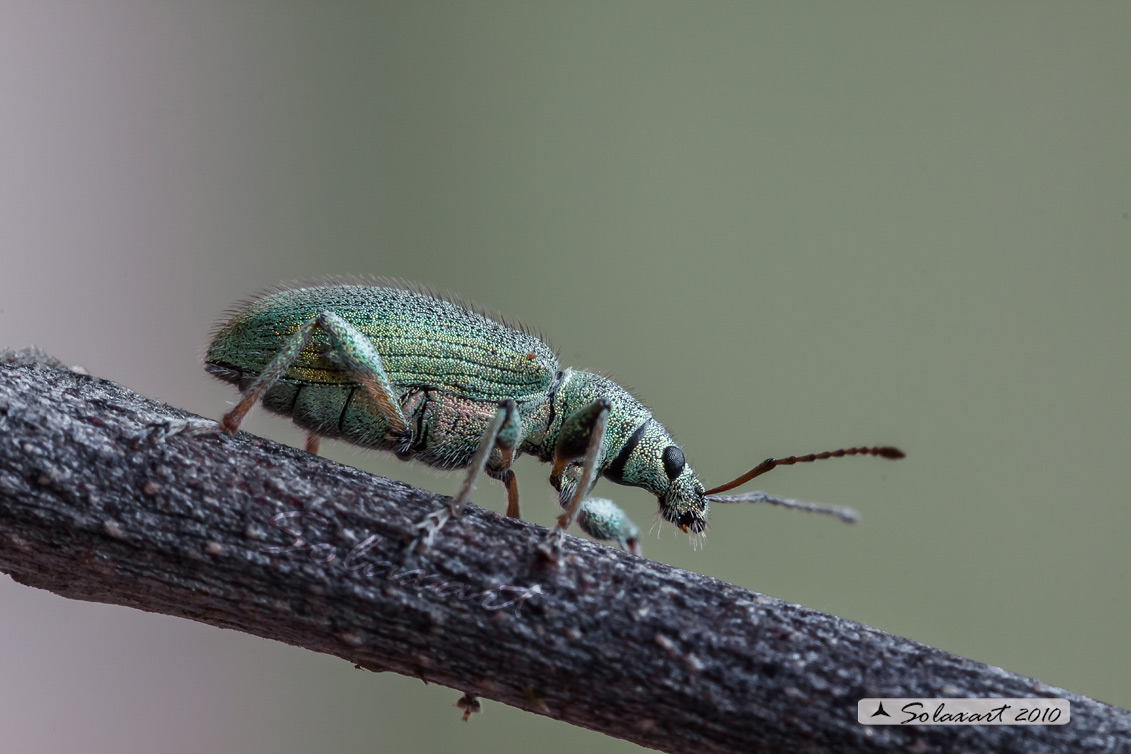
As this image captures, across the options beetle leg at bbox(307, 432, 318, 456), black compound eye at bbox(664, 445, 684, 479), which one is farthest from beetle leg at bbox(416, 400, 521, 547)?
beetle leg at bbox(307, 432, 318, 456)

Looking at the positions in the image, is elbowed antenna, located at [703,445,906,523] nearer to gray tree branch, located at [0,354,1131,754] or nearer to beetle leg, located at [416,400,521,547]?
beetle leg, located at [416,400,521,547]

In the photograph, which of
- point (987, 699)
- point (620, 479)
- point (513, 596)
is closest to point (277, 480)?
point (513, 596)

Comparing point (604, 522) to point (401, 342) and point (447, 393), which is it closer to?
point (447, 393)

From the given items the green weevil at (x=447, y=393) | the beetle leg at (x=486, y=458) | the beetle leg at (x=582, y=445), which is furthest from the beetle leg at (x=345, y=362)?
the beetle leg at (x=582, y=445)

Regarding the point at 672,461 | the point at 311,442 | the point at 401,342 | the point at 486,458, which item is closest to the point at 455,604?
the point at 486,458

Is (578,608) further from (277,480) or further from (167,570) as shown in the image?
(167,570)

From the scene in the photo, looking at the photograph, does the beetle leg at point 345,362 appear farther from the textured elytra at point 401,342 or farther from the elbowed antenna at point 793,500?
the elbowed antenna at point 793,500
